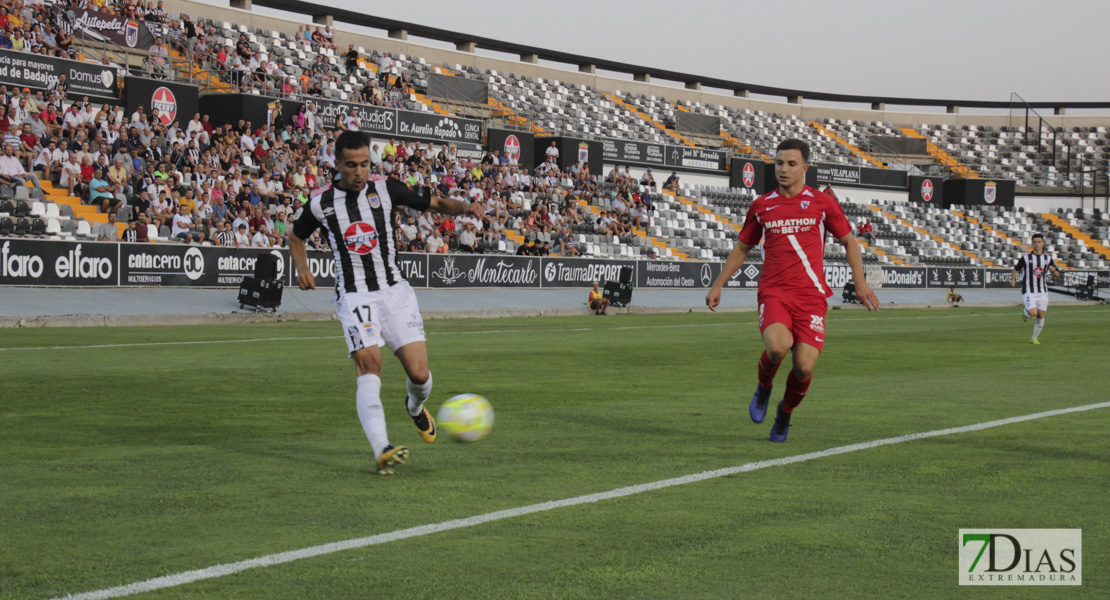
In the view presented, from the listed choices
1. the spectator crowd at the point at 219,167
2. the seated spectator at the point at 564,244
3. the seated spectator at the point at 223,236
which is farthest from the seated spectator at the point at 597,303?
the seated spectator at the point at 223,236

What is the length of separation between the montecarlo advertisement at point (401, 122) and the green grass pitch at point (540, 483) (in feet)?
80.6

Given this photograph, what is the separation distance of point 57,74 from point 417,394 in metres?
27.4

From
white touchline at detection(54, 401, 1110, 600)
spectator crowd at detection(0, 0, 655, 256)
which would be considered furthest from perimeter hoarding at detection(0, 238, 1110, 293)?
white touchline at detection(54, 401, 1110, 600)

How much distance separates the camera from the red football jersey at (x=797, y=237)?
9141mm

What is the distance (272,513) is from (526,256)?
31294 millimetres

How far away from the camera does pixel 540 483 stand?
23.6ft

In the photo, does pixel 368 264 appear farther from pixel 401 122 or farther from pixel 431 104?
pixel 431 104

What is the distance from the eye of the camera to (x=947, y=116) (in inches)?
3199

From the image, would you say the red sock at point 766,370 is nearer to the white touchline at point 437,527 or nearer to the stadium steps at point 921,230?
the white touchline at point 437,527

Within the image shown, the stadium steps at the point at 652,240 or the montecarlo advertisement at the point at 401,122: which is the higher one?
the montecarlo advertisement at the point at 401,122

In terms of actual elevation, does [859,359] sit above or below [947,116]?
below

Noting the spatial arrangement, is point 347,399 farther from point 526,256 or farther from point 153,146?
point 526,256

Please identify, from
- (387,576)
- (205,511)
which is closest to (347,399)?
(205,511)

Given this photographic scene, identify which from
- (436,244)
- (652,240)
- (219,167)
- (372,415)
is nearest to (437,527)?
(372,415)
